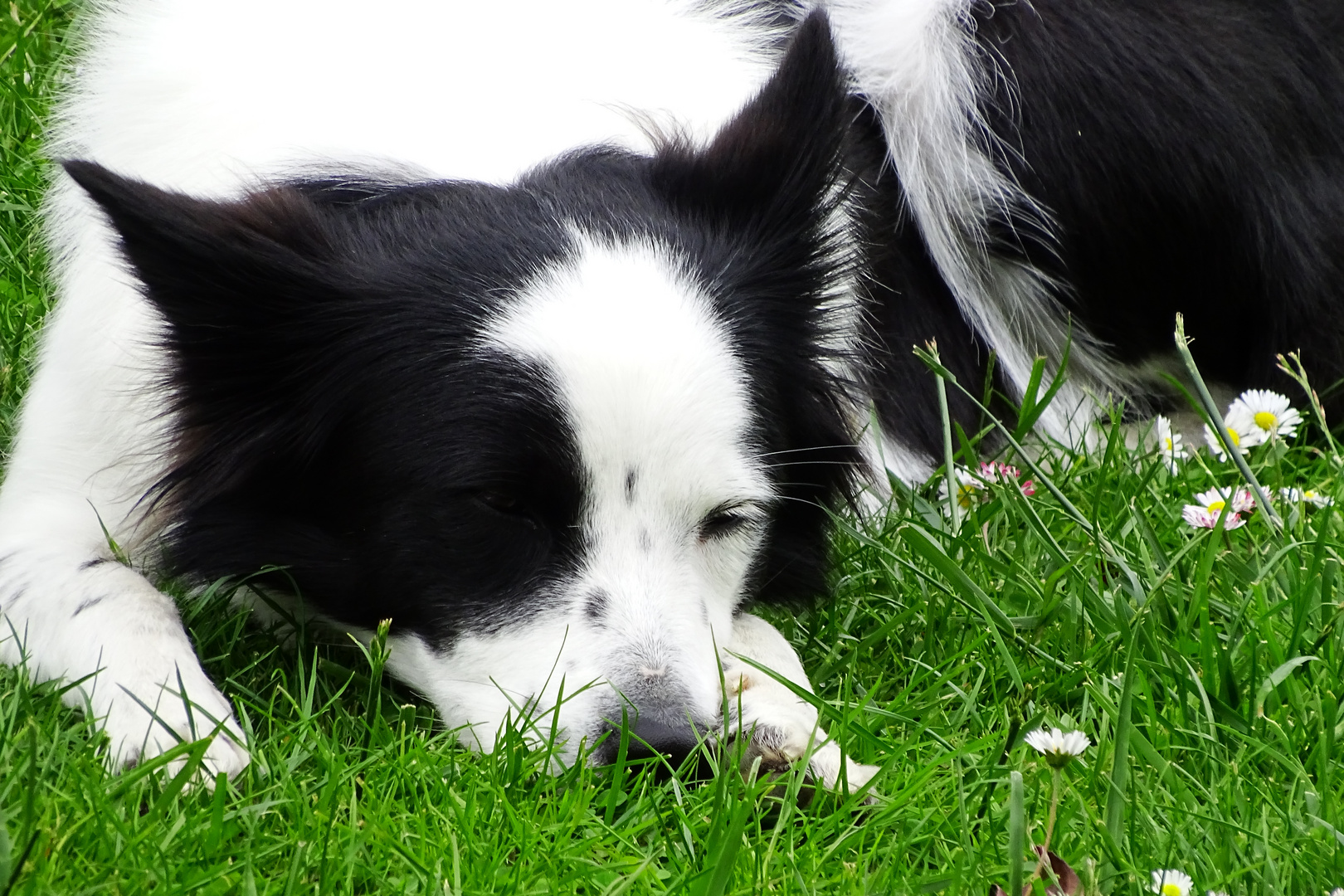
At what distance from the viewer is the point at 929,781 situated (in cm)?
256

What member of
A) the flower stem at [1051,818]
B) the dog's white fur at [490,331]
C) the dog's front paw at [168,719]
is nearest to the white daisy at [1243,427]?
the dog's white fur at [490,331]

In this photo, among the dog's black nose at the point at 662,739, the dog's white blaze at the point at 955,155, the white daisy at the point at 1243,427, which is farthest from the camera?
the dog's white blaze at the point at 955,155

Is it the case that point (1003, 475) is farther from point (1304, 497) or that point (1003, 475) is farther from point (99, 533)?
Answer: point (99, 533)

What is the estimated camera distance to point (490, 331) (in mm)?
2629

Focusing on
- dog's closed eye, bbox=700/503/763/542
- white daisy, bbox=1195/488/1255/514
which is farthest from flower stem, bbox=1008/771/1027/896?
white daisy, bbox=1195/488/1255/514

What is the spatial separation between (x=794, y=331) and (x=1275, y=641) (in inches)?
42.7

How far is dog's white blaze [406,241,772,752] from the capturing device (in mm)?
2506

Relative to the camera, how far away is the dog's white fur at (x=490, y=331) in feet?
8.44

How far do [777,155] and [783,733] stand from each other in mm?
1125

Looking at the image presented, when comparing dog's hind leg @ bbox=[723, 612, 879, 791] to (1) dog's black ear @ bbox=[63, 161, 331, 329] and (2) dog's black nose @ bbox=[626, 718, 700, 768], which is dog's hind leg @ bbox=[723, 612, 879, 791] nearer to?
(2) dog's black nose @ bbox=[626, 718, 700, 768]

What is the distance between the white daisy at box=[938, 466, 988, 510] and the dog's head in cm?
65

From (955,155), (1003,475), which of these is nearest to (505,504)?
(1003,475)

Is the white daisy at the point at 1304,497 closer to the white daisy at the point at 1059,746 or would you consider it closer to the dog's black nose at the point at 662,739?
the white daisy at the point at 1059,746

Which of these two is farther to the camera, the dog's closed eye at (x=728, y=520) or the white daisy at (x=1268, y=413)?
the white daisy at (x=1268, y=413)
